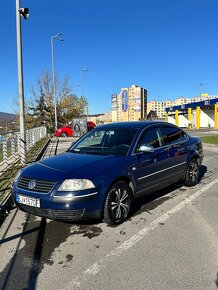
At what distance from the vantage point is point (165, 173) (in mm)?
5941

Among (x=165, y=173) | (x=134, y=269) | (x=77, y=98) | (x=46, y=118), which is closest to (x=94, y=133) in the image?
(x=165, y=173)

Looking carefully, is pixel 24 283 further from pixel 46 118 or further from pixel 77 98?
pixel 77 98

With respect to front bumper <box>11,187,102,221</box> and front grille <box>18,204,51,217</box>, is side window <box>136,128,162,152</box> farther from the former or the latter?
front grille <box>18,204,51,217</box>

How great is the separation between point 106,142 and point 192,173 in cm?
264

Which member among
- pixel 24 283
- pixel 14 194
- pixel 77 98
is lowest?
pixel 24 283

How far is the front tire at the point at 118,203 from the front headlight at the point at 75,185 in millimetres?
427

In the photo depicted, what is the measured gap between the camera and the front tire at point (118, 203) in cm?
453

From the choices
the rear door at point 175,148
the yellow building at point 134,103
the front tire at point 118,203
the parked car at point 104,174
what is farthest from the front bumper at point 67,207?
the yellow building at point 134,103

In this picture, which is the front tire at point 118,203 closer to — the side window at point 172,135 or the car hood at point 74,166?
the car hood at point 74,166

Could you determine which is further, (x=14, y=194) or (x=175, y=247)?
(x=14, y=194)

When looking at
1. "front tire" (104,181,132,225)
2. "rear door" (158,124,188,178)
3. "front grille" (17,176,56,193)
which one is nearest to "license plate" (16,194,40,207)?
"front grille" (17,176,56,193)

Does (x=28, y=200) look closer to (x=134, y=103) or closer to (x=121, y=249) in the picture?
(x=121, y=249)

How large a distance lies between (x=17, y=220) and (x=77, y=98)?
45.8 m

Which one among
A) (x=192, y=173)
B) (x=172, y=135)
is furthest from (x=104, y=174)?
(x=192, y=173)
